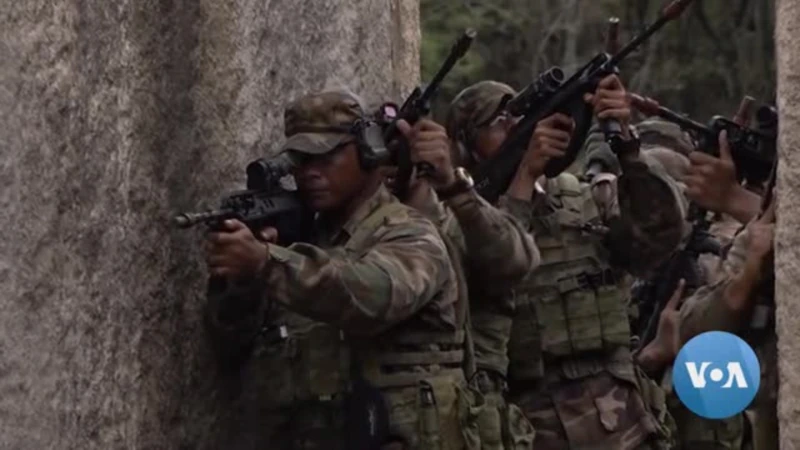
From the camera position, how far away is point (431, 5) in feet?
61.3

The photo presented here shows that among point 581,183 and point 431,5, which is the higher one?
point 431,5

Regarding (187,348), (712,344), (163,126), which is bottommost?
(712,344)

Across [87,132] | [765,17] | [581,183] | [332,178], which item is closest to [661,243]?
[581,183]

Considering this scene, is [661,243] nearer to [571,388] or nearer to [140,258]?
[571,388]

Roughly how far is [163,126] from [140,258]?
402 mm

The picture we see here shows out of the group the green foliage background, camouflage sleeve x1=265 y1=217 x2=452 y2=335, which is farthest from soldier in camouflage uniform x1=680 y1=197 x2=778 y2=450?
the green foliage background

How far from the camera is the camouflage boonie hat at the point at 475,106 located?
28.4ft

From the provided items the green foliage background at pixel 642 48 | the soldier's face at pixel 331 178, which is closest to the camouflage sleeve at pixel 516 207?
the soldier's face at pixel 331 178

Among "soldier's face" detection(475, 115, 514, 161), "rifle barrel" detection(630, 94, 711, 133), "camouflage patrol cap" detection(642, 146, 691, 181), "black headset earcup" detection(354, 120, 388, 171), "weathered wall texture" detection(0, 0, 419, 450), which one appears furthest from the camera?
"camouflage patrol cap" detection(642, 146, 691, 181)

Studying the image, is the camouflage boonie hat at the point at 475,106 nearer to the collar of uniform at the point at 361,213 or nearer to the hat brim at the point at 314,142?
the collar of uniform at the point at 361,213

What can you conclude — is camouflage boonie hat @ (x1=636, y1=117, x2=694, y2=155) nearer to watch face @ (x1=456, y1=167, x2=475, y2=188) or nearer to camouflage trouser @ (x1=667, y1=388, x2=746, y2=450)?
camouflage trouser @ (x1=667, y1=388, x2=746, y2=450)

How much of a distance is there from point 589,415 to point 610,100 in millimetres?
1073

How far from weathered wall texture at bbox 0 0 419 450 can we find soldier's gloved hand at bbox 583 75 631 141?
2.39 ft

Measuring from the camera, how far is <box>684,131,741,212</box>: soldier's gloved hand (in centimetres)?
784
